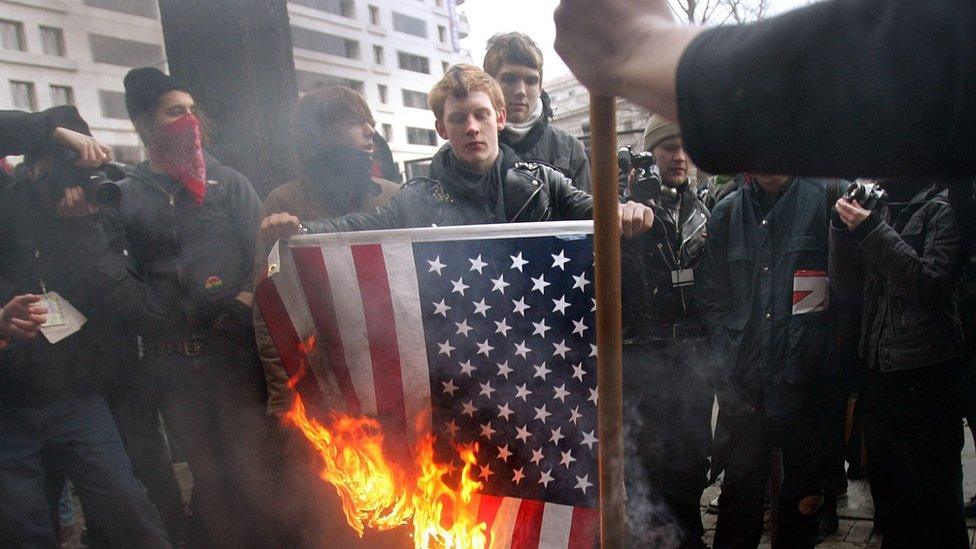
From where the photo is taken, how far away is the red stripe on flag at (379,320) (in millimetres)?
2314

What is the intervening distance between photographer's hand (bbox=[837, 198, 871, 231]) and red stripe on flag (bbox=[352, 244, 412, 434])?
2.03 metres

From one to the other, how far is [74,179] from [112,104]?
1179 mm

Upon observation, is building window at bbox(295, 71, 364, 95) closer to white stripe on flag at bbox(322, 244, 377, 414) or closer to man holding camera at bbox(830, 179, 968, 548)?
white stripe on flag at bbox(322, 244, 377, 414)

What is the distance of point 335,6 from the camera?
15.4 feet

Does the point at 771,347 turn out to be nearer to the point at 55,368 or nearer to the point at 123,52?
the point at 55,368

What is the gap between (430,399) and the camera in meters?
2.32

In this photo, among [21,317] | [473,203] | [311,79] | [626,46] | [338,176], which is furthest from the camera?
[311,79]

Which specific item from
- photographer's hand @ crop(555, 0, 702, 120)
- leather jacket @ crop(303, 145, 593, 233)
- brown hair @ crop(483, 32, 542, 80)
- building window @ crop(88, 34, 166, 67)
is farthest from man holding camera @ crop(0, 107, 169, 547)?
photographer's hand @ crop(555, 0, 702, 120)

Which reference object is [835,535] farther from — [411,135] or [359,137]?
[411,135]

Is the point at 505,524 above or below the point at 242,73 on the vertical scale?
below

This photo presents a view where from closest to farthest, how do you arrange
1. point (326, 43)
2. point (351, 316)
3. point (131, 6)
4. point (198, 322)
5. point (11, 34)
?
point (351, 316), point (198, 322), point (11, 34), point (131, 6), point (326, 43)

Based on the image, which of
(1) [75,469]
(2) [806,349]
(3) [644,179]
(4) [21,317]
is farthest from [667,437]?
(4) [21,317]

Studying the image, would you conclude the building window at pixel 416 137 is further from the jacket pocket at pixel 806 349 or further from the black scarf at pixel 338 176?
the jacket pocket at pixel 806 349

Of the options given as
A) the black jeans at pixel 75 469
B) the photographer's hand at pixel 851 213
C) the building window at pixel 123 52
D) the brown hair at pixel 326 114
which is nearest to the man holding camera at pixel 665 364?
the photographer's hand at pixel 851 213
